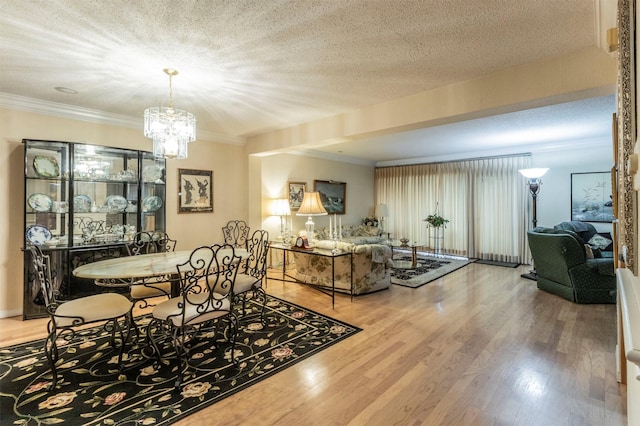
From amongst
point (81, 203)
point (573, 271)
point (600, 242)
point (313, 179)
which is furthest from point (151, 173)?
point (600, 242)

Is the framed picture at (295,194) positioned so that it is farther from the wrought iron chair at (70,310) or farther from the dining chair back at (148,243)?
the wrought iron chair at (70,310)

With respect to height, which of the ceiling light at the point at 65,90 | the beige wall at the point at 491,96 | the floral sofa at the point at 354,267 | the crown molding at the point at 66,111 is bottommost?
the floral sofa at the point at 354,267

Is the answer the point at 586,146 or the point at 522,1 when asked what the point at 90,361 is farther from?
the point at 586,146

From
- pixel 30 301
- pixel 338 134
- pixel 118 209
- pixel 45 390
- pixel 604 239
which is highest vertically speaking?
pixel 338 134

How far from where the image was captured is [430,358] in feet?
8.45

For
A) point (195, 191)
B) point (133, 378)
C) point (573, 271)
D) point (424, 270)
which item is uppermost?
point (195, 191)

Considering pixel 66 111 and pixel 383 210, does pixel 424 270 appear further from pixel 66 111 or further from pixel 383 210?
pixel 66 111

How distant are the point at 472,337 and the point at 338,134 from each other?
9.21ft

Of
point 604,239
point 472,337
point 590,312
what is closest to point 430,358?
point 472,337

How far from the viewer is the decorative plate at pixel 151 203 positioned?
14.1ft

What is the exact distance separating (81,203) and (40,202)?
0.38m

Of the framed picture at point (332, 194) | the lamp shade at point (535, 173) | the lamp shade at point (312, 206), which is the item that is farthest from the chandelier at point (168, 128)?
the lamp shade at point (535, 173)

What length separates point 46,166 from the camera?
3562 mm

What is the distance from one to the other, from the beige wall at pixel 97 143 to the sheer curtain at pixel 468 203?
4.59 metres
